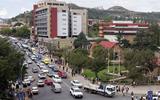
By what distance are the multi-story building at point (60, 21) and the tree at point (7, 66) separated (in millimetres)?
88435

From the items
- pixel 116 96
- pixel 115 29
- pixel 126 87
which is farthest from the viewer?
pixel 115 29

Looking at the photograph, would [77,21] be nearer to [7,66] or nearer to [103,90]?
[103,90]

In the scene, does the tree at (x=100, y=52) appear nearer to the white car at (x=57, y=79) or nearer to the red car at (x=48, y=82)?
the white car at (x=57, y=79)

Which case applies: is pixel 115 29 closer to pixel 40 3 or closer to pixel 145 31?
pixel 145 31

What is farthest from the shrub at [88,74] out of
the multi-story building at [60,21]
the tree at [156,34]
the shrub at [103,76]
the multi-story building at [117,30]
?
the multi-story building at [60,21]

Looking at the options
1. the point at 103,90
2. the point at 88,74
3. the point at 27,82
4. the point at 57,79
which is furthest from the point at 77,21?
the point at 103,90

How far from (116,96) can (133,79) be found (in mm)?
9287

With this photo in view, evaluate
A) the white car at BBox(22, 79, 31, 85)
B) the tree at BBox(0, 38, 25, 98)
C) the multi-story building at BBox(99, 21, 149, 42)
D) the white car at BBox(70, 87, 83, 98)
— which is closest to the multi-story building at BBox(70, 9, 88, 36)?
the multi-story building at BBox(99, 21, 149, 42)

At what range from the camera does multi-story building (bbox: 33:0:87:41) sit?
497 ft

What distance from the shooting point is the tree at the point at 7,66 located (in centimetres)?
4922

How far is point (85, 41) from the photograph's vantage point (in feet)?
430

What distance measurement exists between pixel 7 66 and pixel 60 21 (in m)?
102

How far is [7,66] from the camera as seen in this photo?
4944cm

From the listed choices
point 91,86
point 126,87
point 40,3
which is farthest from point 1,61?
point 40,3
